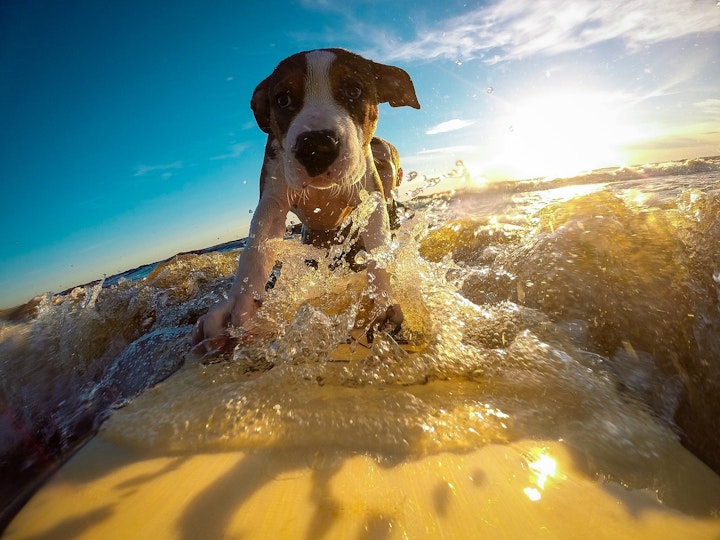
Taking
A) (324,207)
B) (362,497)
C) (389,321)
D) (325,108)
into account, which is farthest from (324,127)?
(362,497)

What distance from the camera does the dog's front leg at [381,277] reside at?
2.09 meters

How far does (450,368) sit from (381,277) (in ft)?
2.87

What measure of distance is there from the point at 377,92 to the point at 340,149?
1097mm

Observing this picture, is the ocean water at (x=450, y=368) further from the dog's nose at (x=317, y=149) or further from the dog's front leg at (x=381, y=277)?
the dog's nose at (x=317, y=149)

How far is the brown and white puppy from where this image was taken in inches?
86.8

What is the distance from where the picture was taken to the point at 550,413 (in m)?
1.26

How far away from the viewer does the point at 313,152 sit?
2156 mm

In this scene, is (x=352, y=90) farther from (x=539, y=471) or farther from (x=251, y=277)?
(x=539, y=471)

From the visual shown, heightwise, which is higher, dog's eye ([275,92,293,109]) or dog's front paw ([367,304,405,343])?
dog's eye ([275,92,293,109])

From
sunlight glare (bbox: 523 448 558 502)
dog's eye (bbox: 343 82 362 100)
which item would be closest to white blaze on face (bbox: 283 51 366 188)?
dog's eye (bbox: 343 82 362 100)

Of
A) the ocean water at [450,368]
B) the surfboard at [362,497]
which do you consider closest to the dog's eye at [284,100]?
the ocean water at [450,368]

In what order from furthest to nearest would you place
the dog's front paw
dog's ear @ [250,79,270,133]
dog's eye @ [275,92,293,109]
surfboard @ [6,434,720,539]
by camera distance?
dog's ear @ [250,79,270,133]
dog's eye @ [275,92,293,109]
the dog's front paw
surfboard @ [6,434,720,539]

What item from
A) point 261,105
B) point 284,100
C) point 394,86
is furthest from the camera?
point 394,86

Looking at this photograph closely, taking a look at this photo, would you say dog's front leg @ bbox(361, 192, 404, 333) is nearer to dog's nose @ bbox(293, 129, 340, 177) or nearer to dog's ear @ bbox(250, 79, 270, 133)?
dog's nose @ bbox(293, 129, 340, 177)
